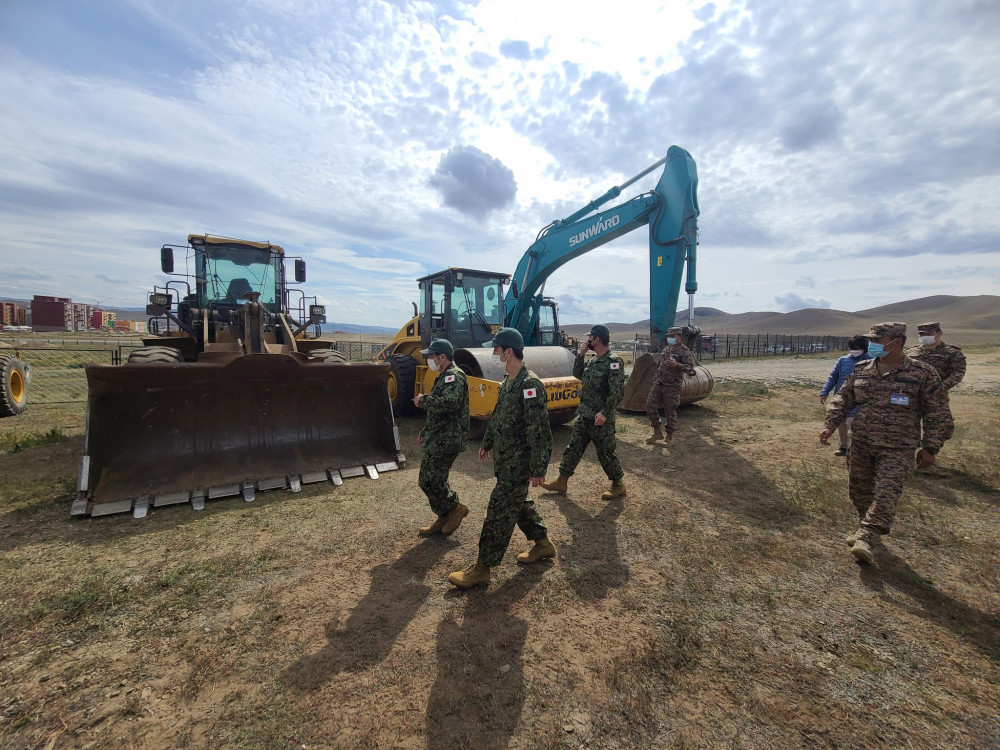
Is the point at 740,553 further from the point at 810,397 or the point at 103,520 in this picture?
the point at 810,397

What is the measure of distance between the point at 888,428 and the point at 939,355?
109 inches

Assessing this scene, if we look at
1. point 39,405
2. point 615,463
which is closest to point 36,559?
point 615,463

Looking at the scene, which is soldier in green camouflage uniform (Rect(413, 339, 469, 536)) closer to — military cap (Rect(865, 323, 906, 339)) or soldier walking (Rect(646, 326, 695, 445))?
military cap (Rect(865, 323, 906, 339))

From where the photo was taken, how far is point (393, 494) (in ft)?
15.3

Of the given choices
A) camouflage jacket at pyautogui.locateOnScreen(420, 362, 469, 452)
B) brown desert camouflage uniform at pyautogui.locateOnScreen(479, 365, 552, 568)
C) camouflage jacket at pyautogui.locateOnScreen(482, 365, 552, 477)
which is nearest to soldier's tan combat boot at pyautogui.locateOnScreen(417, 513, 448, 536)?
camouflage jacket at pyautogui.locateOnScreen(420, 362, 469, 452)

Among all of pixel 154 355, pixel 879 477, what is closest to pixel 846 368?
pixel 879 477

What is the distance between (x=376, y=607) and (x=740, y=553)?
2.78 m

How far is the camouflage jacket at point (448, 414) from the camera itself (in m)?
3.65

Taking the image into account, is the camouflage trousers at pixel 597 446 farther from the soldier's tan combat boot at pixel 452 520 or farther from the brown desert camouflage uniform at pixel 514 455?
the brown desert camouflage uniform at pixel 514 455

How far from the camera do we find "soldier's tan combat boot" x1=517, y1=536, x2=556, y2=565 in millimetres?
3381

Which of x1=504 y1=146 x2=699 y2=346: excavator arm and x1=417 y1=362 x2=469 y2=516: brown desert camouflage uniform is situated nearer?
x1=417 y1=362 x2=469 y2=516: brown desert camouflage uniform

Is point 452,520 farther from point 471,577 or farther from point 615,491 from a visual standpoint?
point 615,491

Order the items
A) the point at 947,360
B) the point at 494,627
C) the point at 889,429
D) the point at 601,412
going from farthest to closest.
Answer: the point at 947,360, the point at 601,412, the point at 889,429, the point at 494,627

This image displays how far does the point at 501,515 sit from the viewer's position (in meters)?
3.06
